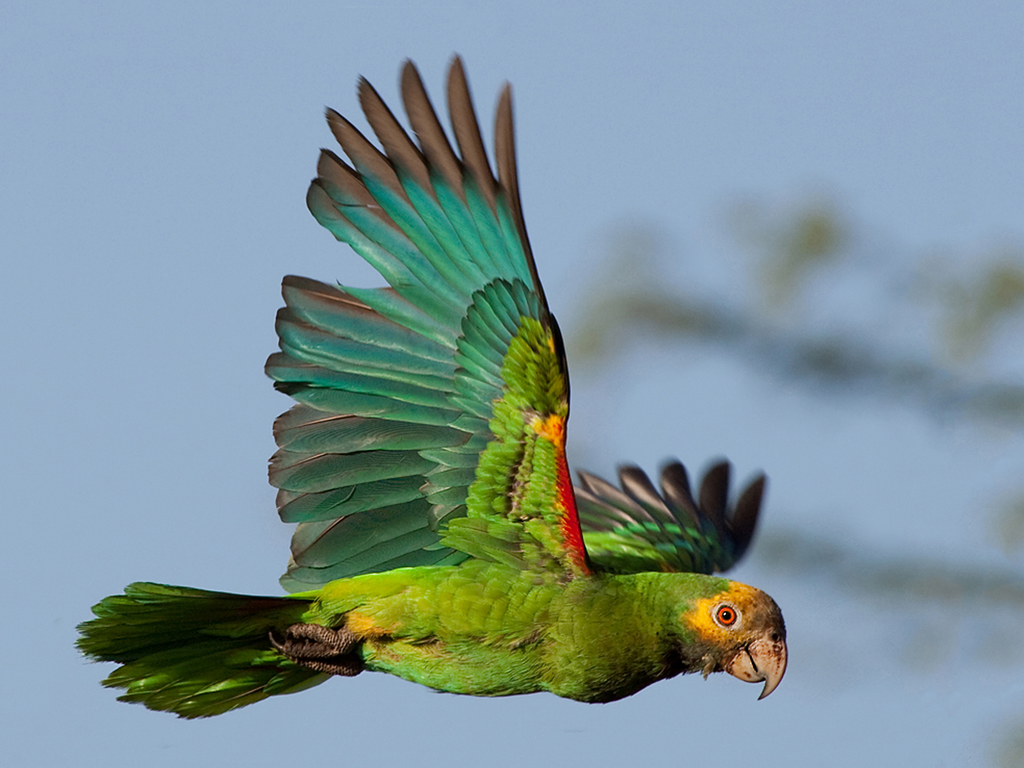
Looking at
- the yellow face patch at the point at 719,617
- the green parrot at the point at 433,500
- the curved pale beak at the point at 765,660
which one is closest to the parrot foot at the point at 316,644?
the green parrot at the point at 433,500

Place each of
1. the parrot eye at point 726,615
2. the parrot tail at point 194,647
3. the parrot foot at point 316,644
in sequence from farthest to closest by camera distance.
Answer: the parrot foot at point 316,644
the parrot eye at point 726,615
the parrot tail at point 194,647

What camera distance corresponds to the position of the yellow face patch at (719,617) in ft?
15.2

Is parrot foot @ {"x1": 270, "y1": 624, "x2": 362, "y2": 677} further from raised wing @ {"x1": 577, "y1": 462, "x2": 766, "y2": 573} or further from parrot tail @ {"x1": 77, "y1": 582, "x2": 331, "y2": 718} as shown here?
raised wing @ {"x1": 577, "y1": 462, "x2": 766, "y2": 573}

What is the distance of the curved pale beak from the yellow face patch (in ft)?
0.37

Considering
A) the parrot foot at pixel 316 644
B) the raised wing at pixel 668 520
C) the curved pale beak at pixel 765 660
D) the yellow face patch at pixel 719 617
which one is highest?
the raised wing at pixel 668 520

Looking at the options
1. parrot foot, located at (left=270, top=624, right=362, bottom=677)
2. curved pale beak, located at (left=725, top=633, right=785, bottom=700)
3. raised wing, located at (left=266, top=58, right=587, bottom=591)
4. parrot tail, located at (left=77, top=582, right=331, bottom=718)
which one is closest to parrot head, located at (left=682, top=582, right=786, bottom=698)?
curved pale beak, located at (left=725, top=633, right=785, bottom=700)

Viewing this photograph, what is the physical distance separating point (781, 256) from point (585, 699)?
5.10 meters

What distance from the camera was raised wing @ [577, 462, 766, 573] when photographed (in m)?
6.32

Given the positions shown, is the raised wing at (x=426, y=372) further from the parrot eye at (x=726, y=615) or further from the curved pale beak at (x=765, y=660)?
the curved pale beak at (x=765, y=660)

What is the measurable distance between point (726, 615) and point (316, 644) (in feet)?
5.09

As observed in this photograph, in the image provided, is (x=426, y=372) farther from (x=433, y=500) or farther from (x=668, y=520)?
(x=668, y=520)

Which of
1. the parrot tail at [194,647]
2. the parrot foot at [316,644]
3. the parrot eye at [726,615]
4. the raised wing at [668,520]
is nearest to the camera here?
the parrot tail at [194,647]

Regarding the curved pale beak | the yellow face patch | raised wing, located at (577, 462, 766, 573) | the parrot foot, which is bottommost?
the curved pale beak

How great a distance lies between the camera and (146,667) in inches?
189
